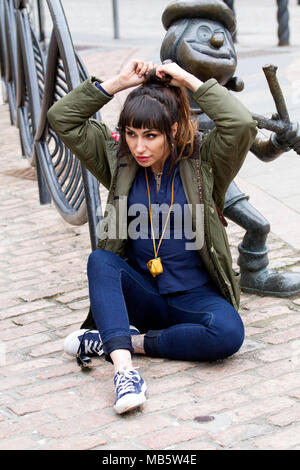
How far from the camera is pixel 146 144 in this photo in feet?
10.0

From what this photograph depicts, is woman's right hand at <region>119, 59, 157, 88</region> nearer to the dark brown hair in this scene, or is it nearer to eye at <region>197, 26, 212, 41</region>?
the dark brown hair

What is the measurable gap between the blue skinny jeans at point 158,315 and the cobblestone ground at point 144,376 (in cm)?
9

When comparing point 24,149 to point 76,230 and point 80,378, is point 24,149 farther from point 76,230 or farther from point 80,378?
point 80,378

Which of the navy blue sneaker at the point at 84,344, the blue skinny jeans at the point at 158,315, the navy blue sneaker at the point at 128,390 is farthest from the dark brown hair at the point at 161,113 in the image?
the navy blue sneaker at the point at 128,390

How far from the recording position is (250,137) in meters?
3.09

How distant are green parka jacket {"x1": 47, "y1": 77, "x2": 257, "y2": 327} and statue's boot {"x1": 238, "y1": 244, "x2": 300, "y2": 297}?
1.99 feet

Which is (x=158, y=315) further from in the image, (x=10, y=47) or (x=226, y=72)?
(x=10, y=47)

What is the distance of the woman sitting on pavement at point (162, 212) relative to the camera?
3055mm

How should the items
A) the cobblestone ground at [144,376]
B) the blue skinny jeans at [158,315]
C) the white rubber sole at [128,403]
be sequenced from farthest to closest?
the blue skinny jeans at [158,315] → the white rubber sole at [128,403] → the cobblestone ground at [144,376]

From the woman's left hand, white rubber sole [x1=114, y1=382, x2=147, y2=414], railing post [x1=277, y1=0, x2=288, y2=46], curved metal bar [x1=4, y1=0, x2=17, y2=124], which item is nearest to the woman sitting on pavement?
the woman's left hand

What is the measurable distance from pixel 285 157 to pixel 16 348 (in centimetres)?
341

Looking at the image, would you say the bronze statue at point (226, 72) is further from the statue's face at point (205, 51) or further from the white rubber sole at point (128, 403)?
A: the white rubber sole at point (128, 403)

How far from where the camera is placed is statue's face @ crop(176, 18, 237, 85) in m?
3.67

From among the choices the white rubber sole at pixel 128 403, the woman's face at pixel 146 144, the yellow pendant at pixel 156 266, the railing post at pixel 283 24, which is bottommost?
the railing post at pixel 283 24
